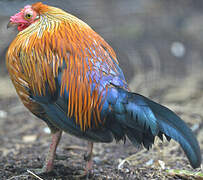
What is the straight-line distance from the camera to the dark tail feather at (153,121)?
232 cm

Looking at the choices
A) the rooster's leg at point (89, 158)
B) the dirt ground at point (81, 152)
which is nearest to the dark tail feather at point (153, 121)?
the rooster's leg at point (89, 158)

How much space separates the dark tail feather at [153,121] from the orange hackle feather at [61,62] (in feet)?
0.66

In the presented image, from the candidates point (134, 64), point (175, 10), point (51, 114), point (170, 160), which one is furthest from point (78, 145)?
Answer: point (175, 10)

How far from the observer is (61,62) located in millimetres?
2609

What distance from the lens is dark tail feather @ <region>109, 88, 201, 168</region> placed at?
2318 millimetres

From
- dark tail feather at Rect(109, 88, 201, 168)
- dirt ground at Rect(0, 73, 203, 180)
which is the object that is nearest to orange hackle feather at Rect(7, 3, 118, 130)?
dark tail feather at Rect(109, 88, 201, 168)

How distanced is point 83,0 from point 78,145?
3153 mm

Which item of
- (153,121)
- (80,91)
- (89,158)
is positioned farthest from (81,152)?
(153,121)

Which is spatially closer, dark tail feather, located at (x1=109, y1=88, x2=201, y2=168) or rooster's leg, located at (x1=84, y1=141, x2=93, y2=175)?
dark tail feather, located at (x1=109, y1=88, x2=201, y2=168)

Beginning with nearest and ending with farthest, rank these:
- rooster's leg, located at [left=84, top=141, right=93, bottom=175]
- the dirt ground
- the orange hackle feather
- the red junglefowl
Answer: the red junglefowl → the orange hackle feather → rooster's leg, located at [left=84, top=141, right=93, bottom=175] → the dirt ground

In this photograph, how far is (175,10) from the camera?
369 inches

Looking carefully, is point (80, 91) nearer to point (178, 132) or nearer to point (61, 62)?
point (61, 62)

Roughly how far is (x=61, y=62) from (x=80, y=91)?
27cm

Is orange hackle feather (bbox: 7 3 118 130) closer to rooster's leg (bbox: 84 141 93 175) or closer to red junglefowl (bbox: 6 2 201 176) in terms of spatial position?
red junglefowl (bbox: 6 2 201 176)
